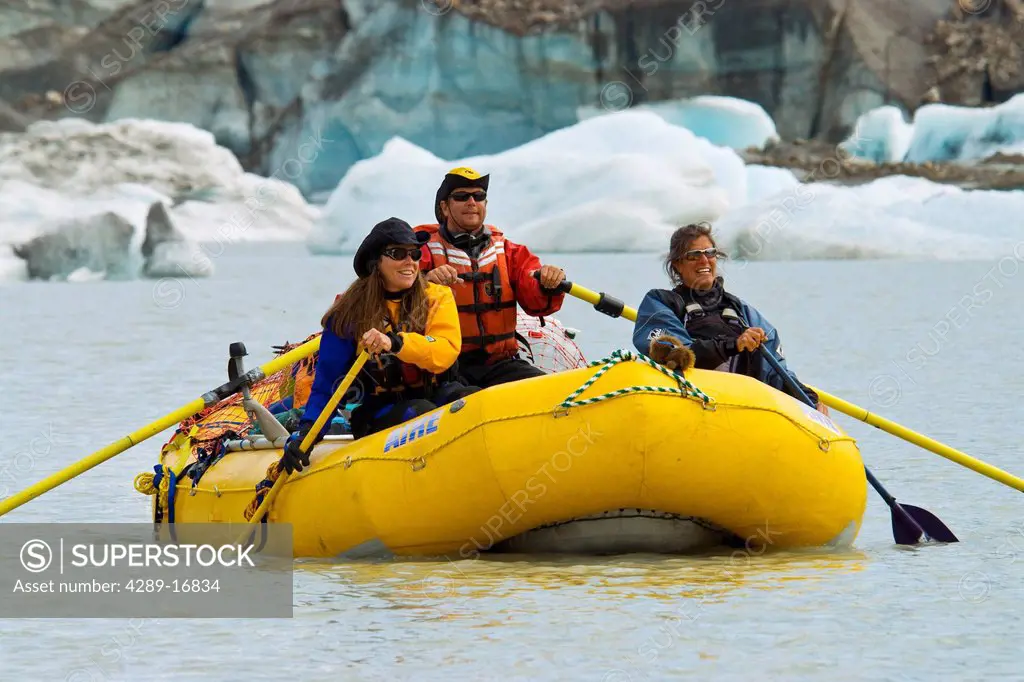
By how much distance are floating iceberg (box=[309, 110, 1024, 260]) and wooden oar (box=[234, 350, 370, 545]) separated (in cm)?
2170

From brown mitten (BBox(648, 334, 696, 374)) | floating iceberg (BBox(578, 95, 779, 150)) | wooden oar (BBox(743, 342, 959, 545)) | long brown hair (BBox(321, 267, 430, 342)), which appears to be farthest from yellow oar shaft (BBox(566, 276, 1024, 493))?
floating iceberg (BBox(578, 95, 779, 150))

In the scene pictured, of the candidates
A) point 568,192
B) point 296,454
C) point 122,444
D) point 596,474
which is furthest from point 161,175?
point 596,474

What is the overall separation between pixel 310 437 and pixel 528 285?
101cm

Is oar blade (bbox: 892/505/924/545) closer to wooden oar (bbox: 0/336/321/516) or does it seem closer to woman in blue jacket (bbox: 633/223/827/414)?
woman in blue jacket (bbox: 633/223/827/414)

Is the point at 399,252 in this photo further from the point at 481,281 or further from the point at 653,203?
the point at 653,203

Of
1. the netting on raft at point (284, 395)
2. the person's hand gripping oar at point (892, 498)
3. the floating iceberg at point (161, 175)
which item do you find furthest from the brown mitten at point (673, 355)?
the floating iceberg at point (161, 175)

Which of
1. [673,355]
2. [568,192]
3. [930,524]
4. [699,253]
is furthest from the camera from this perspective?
[568,192]

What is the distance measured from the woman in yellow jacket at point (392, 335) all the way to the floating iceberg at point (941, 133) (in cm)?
2957

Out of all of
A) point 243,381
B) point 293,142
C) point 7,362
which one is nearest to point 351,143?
point 293,142

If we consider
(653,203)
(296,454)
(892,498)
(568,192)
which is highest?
(568,192)

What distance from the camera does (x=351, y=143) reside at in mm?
38000

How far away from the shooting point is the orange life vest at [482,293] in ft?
20.3

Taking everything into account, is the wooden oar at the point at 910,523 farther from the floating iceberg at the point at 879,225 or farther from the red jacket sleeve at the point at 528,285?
the floating iceberg at the point at 879,225

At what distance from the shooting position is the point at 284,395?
23.4ft
